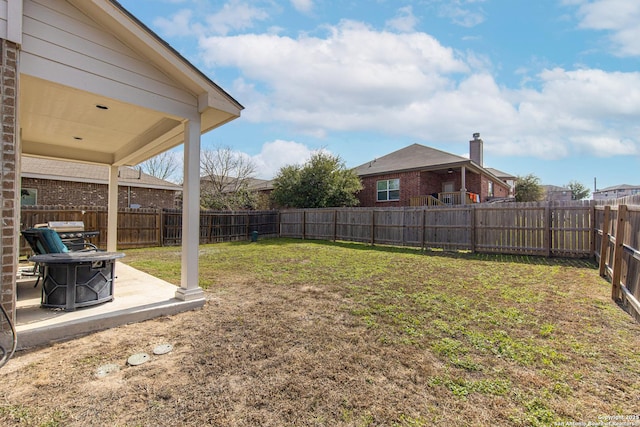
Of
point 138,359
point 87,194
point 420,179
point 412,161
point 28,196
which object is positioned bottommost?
point 138,359

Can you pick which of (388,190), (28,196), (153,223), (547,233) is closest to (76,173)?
(28,196)

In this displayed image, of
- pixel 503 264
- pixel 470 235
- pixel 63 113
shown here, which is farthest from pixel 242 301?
pixel 470 235

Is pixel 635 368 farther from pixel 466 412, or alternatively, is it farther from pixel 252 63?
pixel 252 63

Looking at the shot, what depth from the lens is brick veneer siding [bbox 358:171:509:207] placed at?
17828 millimetres

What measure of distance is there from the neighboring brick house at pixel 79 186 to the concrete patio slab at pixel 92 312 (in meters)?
9.49

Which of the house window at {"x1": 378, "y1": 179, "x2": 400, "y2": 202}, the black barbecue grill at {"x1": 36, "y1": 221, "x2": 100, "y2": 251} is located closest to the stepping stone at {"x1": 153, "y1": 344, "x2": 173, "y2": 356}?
the black barbecue grill at {"x1": 36, "y1": 221, "x2": 100, "y2": 251}

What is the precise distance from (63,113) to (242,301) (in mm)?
4253

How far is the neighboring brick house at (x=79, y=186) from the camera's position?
1318 cm

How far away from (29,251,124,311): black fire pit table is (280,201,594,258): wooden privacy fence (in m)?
10.9

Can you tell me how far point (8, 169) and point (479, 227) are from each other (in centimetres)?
1202

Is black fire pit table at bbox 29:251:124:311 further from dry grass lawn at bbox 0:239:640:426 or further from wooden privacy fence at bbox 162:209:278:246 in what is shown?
wooden privacy fence at bbox 162:209:278:246

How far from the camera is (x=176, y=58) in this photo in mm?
4016

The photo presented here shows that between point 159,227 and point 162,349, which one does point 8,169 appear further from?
point 159,227

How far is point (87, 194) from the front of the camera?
1477 cm
